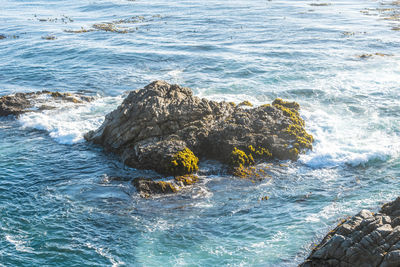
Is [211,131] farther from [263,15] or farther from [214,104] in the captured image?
[263,15]

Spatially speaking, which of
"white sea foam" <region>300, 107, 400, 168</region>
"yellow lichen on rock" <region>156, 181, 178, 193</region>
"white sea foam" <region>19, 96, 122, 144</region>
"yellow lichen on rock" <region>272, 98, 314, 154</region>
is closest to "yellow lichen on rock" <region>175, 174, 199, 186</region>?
"yellow lichen on rock" <region>156, 181, 178, 193</region>

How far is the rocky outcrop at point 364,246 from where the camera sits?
426 inches

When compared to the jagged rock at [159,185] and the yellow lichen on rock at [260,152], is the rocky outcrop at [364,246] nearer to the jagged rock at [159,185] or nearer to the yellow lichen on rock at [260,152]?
the jagged rock at [159,185]

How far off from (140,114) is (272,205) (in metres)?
9.14

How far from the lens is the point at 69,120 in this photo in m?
26.4

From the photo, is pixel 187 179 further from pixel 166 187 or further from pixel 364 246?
pixel 364 246

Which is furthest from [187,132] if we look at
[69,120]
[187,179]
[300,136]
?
[69,120]

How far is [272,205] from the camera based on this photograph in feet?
54.2

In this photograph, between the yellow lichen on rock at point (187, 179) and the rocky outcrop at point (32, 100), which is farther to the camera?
the rocky outcrop at point (32, 100)

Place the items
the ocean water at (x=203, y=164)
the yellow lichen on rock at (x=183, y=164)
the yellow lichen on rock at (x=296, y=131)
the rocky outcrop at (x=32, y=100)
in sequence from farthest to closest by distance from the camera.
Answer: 1. the rocky outcrop at (x=32, y=100)
2. the yellow lichen on rock at (x=296, y=131)
3. the yellow lichen on rock at (x=183, y=164)
4. the ocean water at (x=203, y=164)

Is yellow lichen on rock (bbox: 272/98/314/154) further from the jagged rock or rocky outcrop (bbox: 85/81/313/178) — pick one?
the jagged rock

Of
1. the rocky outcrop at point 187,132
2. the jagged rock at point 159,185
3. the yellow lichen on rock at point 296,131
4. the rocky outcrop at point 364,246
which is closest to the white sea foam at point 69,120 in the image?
the rocky outcrop at point 187,132

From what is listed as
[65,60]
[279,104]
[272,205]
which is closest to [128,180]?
[272,205]

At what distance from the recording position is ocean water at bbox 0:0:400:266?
14.4 m
